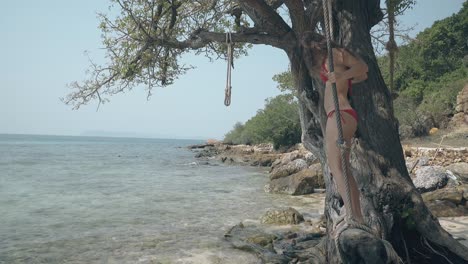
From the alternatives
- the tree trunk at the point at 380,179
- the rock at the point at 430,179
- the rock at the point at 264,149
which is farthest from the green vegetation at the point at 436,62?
the tree trunk at the point at 380,179

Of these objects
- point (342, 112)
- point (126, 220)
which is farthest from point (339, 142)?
point (126, 220)

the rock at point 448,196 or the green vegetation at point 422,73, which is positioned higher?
the green vegetation at point 422,73

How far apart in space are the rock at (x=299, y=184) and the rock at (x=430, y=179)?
4.66 m

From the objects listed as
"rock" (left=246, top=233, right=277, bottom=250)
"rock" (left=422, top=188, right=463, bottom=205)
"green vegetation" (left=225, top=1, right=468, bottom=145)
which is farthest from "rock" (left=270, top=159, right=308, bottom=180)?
"green vegetation" (left=225, top=1, right=468, bottom=145)

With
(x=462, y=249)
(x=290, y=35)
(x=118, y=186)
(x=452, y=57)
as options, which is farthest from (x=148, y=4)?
(x=452, y=57)

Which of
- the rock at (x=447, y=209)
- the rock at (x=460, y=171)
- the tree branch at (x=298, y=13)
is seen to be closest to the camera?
the tree branch at (x=298, y=13)

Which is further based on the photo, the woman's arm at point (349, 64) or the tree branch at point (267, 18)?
the tree branch at point (267, 18)

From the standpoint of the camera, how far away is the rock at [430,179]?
13406 mm

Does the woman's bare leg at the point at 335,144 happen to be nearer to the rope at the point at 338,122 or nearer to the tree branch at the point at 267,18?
the rope at the point at 338,122

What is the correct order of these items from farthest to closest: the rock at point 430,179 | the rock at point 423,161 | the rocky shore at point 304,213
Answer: the rock at point 423,161, the rock at point 430,179, the rocky shore at point 304,213

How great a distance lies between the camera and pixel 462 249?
584 centimetres

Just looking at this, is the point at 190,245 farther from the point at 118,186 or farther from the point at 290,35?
the point at 118,186

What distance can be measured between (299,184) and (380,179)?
36.8 ft

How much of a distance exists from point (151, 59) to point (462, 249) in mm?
7631
